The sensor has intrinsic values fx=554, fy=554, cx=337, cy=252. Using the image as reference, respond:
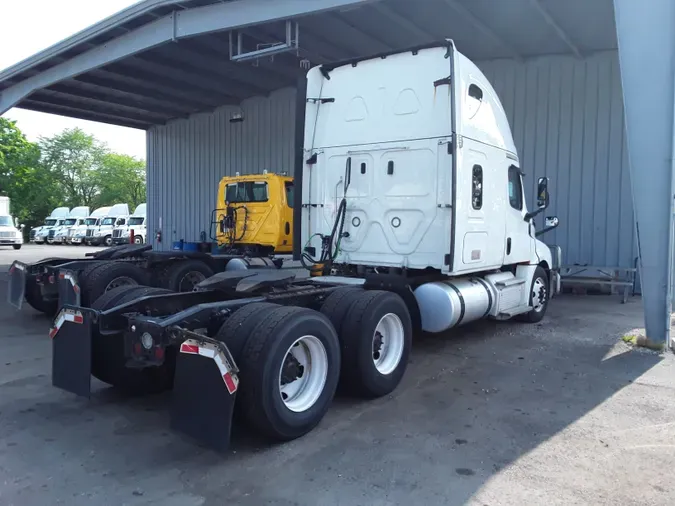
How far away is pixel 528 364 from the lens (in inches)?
262

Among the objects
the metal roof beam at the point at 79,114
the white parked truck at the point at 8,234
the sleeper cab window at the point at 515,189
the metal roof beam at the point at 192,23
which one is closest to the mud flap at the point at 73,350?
the sleeper cab window at the point at 515,189

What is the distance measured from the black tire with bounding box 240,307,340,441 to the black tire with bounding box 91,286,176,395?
1.16m

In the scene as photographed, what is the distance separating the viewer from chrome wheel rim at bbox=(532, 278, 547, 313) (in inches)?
353

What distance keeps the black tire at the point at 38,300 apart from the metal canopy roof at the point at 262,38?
5.66 meters

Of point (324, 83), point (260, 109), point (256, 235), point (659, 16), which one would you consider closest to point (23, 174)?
point (260, 109)

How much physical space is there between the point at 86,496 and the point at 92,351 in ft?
5.06

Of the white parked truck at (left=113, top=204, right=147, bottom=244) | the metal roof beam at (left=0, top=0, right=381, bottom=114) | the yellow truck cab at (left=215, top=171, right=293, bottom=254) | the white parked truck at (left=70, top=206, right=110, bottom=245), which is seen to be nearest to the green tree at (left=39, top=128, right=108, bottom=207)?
the white parked truck at (left=70, top=206, right=110, bottom=245)

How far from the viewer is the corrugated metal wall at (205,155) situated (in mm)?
18047

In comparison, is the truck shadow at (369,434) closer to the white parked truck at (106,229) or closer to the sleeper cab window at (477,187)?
the sleeper cab window at (477,187)

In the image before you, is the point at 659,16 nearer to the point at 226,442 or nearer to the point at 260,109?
the point at 226,442

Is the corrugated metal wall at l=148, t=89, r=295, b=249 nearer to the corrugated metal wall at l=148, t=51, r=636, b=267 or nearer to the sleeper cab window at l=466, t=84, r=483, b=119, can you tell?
the corrugated metal wall at l=148, t=51, r=636, b=267

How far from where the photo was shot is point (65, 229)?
39.0 metres

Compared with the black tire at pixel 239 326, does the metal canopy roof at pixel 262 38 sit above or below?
above

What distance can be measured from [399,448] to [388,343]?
62.5 inches
